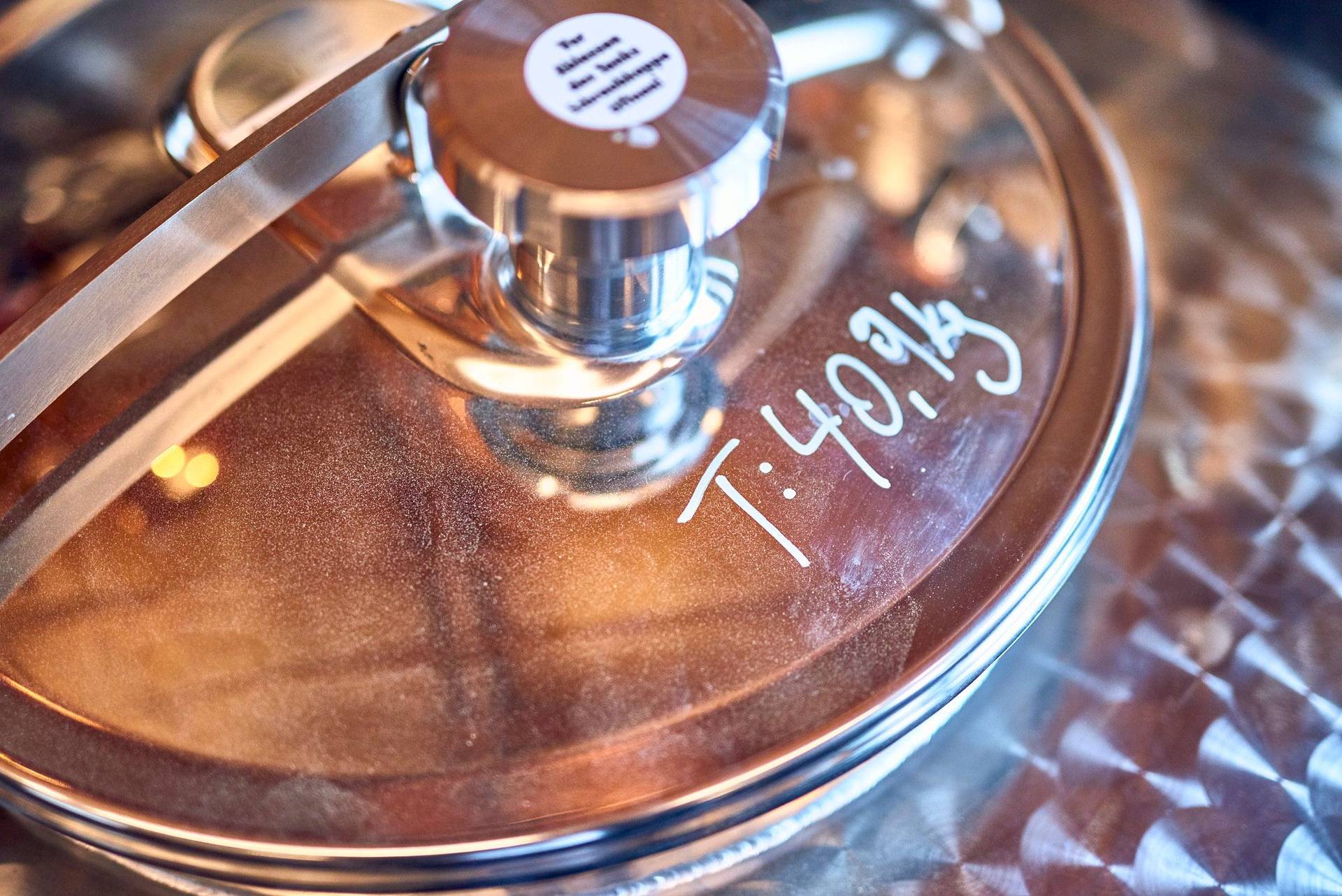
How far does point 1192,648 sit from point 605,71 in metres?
0.30

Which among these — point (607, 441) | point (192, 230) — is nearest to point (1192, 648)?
point (607, 441)

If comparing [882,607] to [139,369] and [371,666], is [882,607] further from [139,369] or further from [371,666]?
[139,369]

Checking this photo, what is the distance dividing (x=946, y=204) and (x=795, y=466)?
138 millimetres

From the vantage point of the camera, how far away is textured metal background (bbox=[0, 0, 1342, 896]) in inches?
17.3

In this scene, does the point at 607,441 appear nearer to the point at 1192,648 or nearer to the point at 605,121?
the point at 605,121

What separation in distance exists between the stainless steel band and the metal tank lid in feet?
0.04

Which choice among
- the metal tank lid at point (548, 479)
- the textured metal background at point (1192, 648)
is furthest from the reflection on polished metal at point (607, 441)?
the textured metal background at point (1192, 648)

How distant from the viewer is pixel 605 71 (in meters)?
0.38

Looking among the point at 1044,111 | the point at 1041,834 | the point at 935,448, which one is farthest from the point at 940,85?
the point at 1041,834

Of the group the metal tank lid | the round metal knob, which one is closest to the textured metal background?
the metal tank lid

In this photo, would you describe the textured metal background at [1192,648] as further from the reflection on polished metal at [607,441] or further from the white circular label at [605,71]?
the white circular label at [605,71]

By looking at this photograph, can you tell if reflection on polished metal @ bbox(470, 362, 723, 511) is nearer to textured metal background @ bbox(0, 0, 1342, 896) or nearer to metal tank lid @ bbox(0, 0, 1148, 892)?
metal tank lid @ bbox(0, 0, 1148, 892)

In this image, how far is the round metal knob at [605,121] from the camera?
0.36 meters

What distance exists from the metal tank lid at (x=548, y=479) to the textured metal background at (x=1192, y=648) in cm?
6
